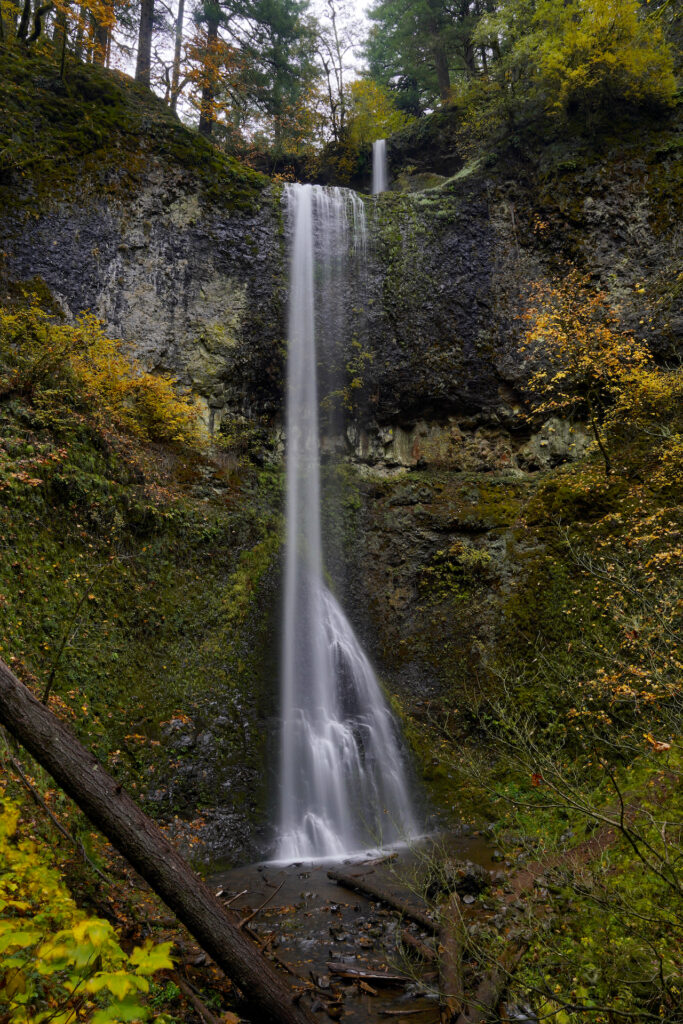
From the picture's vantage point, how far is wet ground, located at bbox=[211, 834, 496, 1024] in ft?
12.0

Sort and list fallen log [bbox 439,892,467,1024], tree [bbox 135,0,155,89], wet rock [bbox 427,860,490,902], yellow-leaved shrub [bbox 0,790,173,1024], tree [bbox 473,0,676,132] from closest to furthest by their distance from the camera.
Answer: yellow-leaved shrub [bbox 0,790,173,1024], fallen log [bbox 439,892,467,1024], wet rock [bbox 427,860,490,902], tree [bbox 473,0,676,132], tree [bbox 135,0,155,89]

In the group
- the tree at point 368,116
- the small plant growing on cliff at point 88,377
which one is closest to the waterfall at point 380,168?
the tree at point 368,116

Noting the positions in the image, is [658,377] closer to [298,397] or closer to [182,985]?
[298,397]

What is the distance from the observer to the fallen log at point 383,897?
451 cm

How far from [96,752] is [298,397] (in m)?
9.27

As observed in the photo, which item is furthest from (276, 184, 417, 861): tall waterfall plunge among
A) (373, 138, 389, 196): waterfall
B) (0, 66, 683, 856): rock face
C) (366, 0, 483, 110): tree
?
(366, 0, 483, 110): tree

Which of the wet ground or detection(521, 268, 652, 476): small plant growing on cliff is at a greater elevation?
detection(521, 268, 652, 476): small plant growing on cliff

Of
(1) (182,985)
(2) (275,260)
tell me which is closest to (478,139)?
(2) (275,260)

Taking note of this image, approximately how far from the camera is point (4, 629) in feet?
16.8

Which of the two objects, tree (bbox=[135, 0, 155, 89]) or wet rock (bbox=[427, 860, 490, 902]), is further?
tree (bbox=[135, 0, 155, 89])

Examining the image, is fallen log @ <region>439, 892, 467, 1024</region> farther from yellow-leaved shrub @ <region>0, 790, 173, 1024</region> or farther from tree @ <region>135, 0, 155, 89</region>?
tree @ <region>135, 0, 155, 89</region>

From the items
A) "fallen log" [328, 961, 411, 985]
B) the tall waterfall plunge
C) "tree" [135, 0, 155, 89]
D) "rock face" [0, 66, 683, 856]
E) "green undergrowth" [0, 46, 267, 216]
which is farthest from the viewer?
"tree" [135, 0, 155, 89]

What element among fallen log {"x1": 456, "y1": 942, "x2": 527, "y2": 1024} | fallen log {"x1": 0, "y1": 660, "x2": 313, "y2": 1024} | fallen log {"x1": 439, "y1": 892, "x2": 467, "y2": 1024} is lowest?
fallen log {"x1": 439, "y1": 892, "x2": 467, "y2": 1024}

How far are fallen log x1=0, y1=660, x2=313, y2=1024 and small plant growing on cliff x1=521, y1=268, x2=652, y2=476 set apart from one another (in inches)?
367
